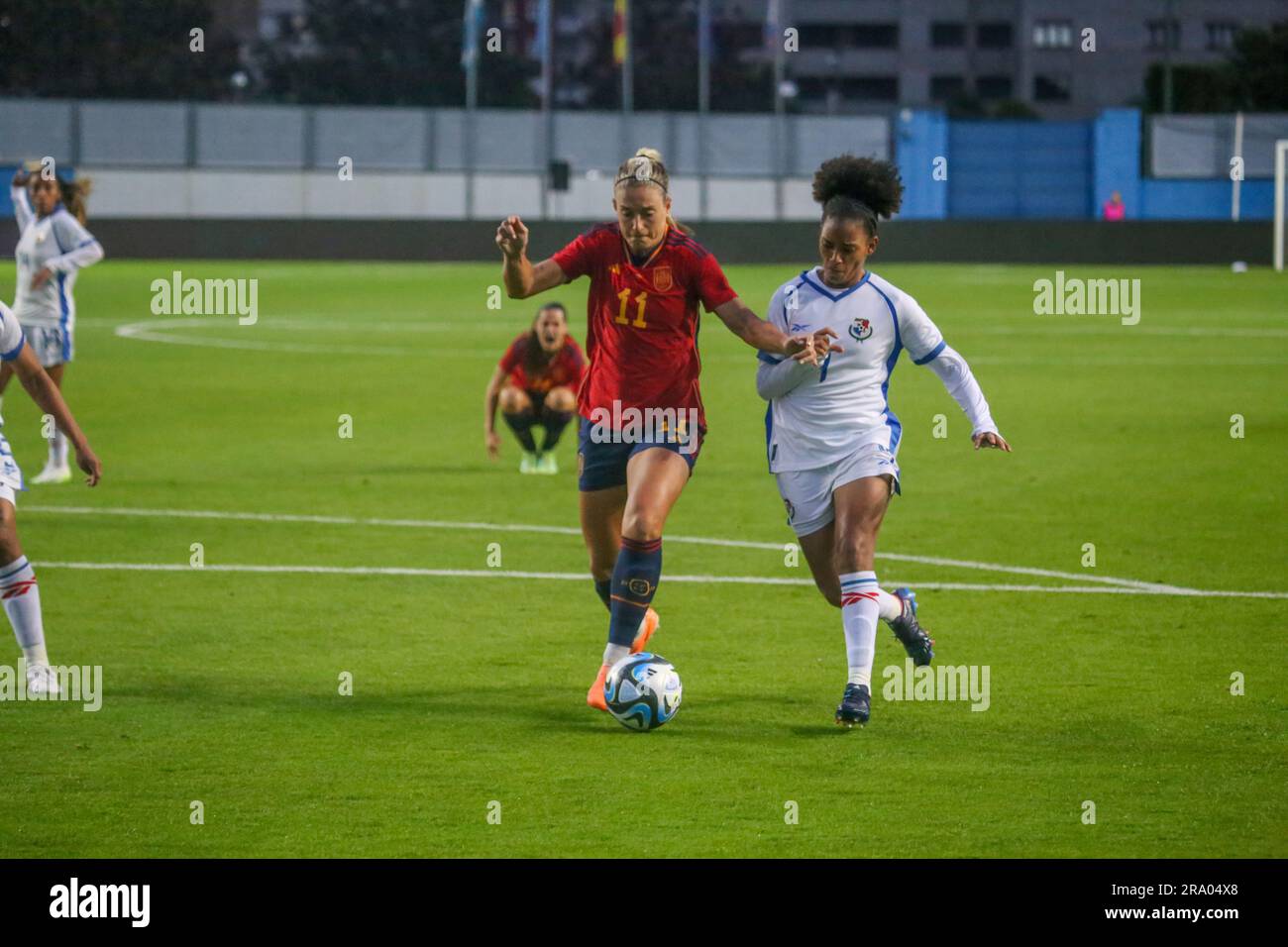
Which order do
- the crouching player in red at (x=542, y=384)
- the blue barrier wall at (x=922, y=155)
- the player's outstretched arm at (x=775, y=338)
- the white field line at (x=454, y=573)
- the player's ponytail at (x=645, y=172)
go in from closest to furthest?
the player's outstretched arm at (x=775, y=338), the player's ponytail at (x=645, y=172), the white field line at (x=454, y=573), the crouching player in red at (x=542, y=384), the blue barrier wall at (x=922, y=155)

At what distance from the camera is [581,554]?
12.3 meters

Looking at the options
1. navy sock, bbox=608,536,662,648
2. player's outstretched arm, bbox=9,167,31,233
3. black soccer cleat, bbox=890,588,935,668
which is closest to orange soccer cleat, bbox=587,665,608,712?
navy sock, bbox=608,536,662,648

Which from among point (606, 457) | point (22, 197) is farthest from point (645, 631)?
point (22, 197)

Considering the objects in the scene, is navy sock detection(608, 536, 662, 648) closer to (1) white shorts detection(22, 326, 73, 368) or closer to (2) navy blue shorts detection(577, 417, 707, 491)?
(2) navy blue shorts detection(577, 417, 707, 491)

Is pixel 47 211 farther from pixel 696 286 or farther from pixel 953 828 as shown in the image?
pixel 953 828

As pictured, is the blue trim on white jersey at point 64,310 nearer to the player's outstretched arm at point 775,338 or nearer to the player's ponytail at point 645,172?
the player's ponytail at point 645,172

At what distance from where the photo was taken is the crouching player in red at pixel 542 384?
16.2 metres

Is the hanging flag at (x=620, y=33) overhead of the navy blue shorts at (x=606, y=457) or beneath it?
overhead

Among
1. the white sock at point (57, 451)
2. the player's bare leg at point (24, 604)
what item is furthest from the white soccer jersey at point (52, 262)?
the player's bare leg at point (24, 604)

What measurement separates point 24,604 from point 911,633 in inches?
142

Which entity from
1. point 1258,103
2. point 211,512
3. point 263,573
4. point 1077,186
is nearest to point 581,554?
point 263,573

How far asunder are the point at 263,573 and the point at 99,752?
4.07 meters

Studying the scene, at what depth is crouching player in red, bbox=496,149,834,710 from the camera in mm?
8047

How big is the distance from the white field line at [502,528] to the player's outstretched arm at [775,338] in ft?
11.9
